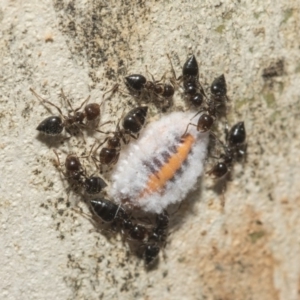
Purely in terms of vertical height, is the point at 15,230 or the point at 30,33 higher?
the point at 30,33

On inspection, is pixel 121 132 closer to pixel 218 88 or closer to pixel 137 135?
pixel 137 135

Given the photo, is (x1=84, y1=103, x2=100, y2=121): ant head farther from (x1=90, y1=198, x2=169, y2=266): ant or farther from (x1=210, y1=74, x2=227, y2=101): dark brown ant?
(x1=210, y1=74, x2=227, y2=101): dark brown ant

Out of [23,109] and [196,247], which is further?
[196,247]

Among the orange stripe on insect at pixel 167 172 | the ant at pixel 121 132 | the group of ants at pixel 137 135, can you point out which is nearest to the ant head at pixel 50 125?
the group of ants at pixel 137 135

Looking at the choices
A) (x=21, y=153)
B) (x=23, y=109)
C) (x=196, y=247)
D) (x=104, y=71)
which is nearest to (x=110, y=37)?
(x=104, y=71)

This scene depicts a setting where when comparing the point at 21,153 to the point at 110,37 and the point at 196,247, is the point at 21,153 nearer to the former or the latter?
the point at 110,37

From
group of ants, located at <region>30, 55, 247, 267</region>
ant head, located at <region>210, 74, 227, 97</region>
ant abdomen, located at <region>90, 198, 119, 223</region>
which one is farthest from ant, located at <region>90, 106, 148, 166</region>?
ant head, located at <region>210, 74, 227, 97</region>

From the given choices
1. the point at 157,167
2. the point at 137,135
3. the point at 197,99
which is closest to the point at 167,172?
the point at 157,167
